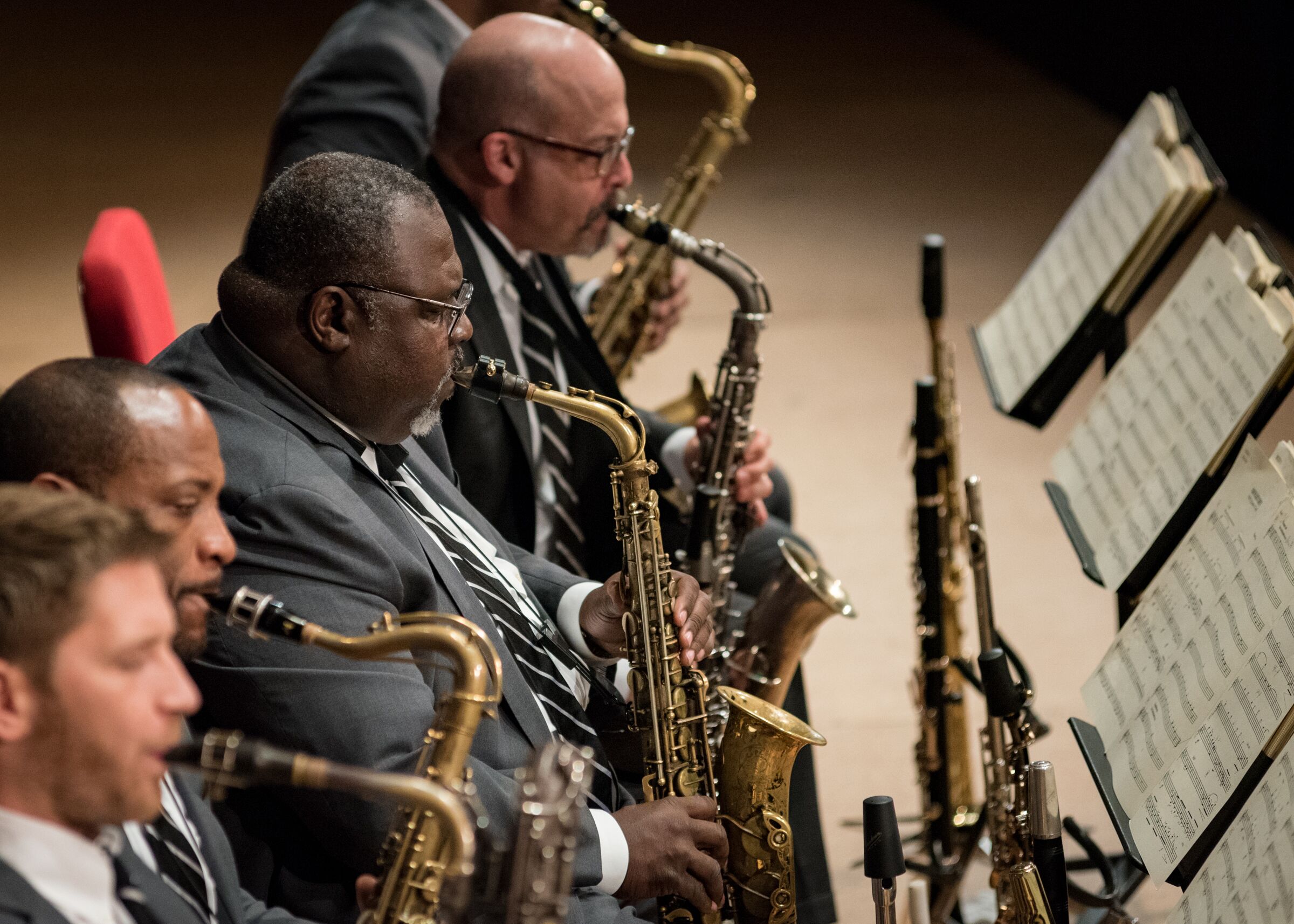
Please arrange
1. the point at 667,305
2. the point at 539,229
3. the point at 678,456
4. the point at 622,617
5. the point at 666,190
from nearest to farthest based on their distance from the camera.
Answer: the point at 622,617 → the point at 539,229 → the point at 678,456 → the point at 667,305 → the point at 666,190

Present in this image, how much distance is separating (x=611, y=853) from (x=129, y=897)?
2.46 feet

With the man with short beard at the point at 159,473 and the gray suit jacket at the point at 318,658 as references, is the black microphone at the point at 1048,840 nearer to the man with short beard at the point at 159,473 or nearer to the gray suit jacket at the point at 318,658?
the gray suit jacket at the point at 318,658

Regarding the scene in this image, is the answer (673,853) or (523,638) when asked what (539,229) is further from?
(673,853)

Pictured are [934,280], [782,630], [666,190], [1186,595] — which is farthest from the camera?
[666,190]

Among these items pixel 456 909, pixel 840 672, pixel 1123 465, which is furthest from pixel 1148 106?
pixel 456 909

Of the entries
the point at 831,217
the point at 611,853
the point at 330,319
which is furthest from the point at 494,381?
the point at 831,217

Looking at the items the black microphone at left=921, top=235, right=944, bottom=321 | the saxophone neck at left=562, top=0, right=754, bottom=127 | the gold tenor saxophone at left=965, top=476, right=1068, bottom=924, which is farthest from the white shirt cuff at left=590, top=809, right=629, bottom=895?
the saxophone neck at left=562, top=0, right=754, bottom=127

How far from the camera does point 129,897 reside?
4.86ft

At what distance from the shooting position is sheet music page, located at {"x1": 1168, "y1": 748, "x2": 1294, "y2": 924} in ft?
5.88

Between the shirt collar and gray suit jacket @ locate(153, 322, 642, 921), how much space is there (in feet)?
1.60

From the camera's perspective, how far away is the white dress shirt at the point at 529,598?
206cm

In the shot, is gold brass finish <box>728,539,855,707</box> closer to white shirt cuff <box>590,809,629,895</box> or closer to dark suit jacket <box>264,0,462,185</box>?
white shirt cuff <box>590,809,629,895</box>

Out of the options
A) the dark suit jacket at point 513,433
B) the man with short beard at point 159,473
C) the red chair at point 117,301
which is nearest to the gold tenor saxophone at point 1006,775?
the dark suit jacket at point 513,433

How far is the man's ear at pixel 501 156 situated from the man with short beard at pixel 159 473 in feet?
5.00
